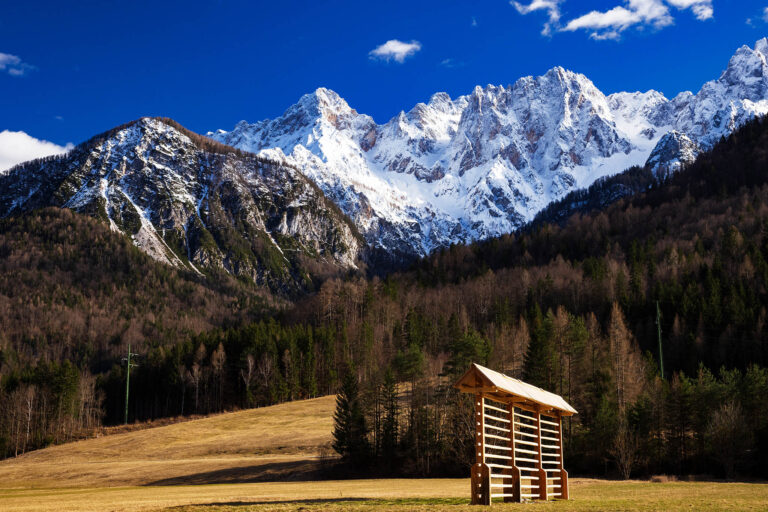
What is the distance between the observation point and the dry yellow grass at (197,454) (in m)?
58.8

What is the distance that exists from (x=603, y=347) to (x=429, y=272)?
103 m

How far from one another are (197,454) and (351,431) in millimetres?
20002

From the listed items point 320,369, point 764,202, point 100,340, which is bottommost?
point 320,369

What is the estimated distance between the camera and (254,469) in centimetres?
6022

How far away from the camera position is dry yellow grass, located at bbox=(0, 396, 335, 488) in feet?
193

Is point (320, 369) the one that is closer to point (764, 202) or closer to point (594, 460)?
point (594, 460)

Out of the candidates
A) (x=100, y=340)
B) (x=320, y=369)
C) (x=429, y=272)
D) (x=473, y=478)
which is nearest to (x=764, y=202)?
(x=429, y=272)

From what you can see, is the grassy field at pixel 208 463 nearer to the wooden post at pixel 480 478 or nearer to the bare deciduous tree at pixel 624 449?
the bare deciduous tree at pixel 624 449

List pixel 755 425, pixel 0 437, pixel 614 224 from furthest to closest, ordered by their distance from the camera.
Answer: pixel 614 224
pixel 0 437
pixel 755 425

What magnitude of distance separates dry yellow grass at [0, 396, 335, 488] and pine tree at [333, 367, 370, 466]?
3.01 m

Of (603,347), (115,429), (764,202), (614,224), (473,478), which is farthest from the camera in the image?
(614,224)

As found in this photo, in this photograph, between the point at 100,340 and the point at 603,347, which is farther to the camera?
the point at 100,340

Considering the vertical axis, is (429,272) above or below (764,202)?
below

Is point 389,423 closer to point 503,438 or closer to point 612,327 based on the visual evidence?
point 612,327
